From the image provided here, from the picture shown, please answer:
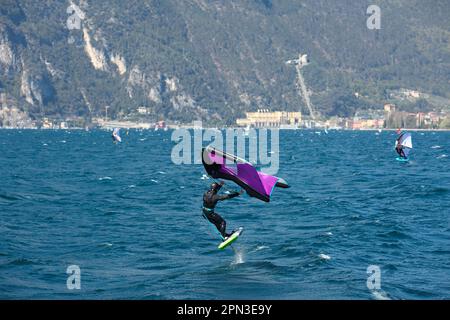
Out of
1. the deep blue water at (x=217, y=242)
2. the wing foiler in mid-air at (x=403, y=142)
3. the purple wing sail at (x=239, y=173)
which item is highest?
the purple wing sail at (x=239, y=173)

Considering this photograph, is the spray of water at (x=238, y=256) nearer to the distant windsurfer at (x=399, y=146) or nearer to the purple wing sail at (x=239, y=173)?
the purple wing sail at (x=239, y=173)

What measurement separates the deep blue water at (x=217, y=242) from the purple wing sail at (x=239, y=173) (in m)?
2.94

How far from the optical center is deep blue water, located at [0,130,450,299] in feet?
84.1

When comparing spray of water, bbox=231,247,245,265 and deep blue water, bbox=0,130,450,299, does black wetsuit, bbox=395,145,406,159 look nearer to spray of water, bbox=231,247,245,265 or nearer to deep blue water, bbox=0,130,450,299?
deep blue water, bbox=0,130,450,299

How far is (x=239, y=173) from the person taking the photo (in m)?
27.7

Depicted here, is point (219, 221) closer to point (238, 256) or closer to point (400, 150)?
point (238, 256)

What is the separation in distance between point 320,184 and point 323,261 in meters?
35.0

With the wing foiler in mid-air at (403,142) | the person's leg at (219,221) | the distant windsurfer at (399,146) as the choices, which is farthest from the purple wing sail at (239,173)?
the distant windsurfer at (399,146)

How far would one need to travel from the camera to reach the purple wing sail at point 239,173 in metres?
27.0

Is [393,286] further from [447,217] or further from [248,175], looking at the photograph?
[447,217]

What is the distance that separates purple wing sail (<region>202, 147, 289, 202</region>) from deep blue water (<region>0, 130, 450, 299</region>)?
294cm

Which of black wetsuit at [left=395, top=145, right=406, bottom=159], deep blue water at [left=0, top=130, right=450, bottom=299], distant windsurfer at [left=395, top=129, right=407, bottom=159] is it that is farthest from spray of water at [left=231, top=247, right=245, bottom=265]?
black wetsuit at [left=395, top=145, right=406, bottom=159]

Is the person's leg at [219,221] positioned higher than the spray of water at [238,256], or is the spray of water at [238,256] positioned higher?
the person's leg at [219,221]
